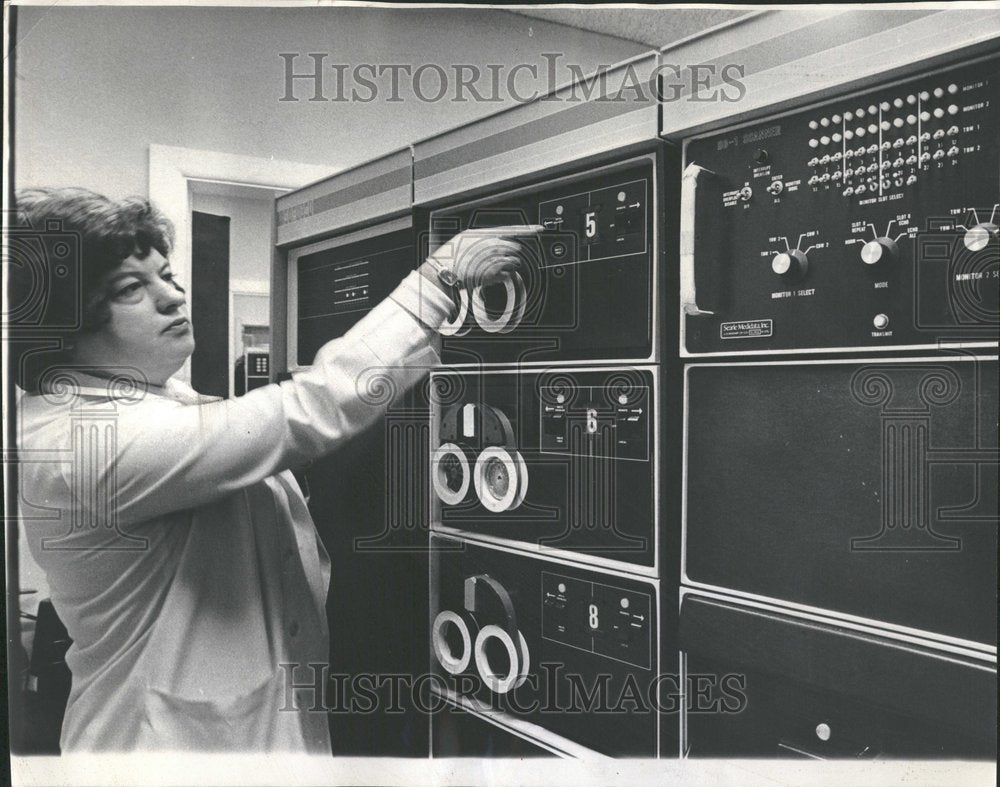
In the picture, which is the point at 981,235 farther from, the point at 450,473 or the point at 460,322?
the point at 450,473

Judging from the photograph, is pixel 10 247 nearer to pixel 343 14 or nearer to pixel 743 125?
pixel 343 14

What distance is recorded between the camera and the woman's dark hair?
1.33 m

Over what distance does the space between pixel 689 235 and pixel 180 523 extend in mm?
1026

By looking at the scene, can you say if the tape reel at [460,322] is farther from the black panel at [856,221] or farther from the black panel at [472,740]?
the black panel at [472,740]

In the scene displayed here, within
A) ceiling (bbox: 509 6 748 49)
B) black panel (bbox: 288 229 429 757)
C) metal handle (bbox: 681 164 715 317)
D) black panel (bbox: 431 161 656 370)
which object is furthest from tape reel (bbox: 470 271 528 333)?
ceiling (bbox: 509 6 748 49)

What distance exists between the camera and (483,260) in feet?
4.66

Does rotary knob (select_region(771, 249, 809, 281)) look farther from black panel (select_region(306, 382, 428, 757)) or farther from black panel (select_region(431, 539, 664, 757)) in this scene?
black panel (select_region(306, 382, 428, 757))

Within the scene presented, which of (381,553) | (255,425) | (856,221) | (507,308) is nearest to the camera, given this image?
(856,221)

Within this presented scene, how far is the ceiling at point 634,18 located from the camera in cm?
126

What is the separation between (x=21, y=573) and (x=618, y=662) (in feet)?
3.59

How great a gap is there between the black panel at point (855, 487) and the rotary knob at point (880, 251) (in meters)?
0.14

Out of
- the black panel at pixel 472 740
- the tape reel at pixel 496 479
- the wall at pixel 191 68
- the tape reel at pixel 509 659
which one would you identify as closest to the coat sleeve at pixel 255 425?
the tape reel at pixel 496 479

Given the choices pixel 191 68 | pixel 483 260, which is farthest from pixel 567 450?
pixel 191 68

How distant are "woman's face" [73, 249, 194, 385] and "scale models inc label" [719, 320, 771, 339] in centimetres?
96
